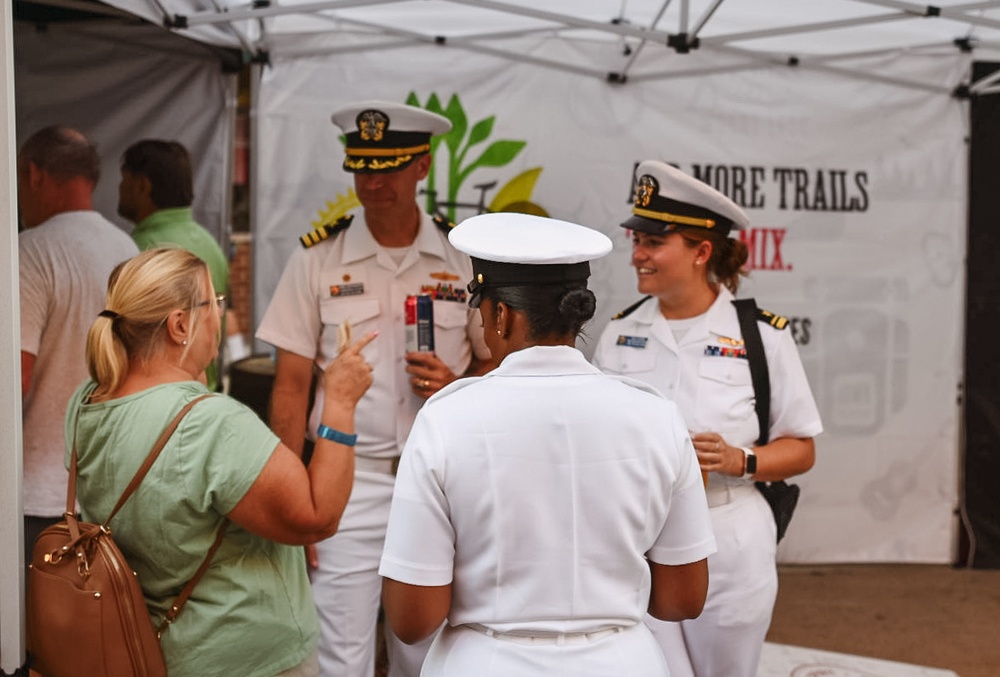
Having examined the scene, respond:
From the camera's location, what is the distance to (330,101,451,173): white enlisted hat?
2.97m

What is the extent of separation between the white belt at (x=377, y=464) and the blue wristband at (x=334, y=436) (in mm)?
871

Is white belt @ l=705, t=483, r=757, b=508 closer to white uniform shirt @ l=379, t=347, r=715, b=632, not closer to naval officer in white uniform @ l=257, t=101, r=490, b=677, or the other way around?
naval officer in white uniform @ l=257, t=101, r=490, b=677

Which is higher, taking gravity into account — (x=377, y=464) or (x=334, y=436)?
(x=334, y=436)

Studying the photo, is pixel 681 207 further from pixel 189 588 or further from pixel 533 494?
pixel 189 588

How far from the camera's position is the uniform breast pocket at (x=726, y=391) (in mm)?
2703

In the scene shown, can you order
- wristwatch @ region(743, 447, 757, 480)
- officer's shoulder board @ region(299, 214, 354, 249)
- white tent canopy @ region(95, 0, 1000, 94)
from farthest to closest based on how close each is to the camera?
1. white tent canopy @ region(95, 0, 1000, 94)
2. officer's shoulder board @ region(299, 214, 354, 249)
3. wristwatch @ region(743, 447, 757, 480)

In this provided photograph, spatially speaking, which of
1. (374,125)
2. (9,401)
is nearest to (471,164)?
(374,125)

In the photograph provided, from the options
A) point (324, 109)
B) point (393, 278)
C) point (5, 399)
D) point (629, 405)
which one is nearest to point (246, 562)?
point (5, 399)

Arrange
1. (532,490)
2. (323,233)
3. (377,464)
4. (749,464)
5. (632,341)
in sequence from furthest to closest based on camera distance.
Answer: (323,233) < (377,464) < (632,341) < (749,464) < (532,490)

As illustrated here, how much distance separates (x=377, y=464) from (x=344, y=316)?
0.44 meters

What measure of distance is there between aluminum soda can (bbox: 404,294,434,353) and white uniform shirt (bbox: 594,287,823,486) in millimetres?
572

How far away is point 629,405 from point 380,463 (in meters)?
1.47

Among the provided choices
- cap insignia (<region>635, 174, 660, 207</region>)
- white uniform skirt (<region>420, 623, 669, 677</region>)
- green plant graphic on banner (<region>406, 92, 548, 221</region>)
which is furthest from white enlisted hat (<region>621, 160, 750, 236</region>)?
green plant graphic on banner (<region>406, 92, 548, 221</region>)

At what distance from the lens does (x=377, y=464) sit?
299cm
